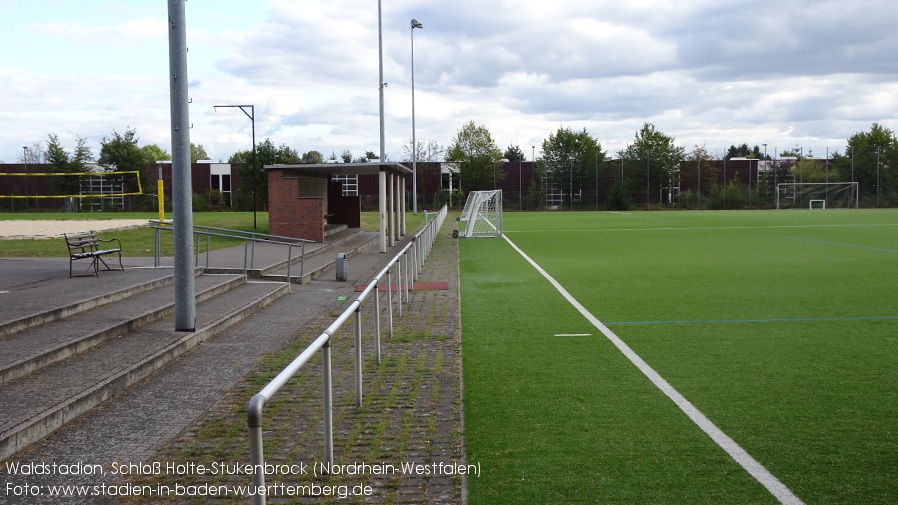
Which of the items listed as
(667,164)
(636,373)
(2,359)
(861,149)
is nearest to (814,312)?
(636,373)

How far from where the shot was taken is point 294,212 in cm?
2511

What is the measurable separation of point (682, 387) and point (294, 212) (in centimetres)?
1953

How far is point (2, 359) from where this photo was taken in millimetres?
7164

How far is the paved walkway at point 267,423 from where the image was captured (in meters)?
4.80

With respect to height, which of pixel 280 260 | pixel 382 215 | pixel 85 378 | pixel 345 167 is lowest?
pixel 85 378

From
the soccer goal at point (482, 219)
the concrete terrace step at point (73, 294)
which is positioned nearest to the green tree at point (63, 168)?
the soccer goal at point (482, 219)

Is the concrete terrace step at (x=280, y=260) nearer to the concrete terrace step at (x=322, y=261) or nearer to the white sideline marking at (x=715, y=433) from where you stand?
the concrete terrace step at (x=322, y=261)

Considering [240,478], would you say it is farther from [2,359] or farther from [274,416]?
[2,359]

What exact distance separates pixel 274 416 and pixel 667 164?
64.9 meters

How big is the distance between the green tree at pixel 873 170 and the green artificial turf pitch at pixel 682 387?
56.0 m

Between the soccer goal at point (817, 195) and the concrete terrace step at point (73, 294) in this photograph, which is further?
the soccer goal at point (817, 195)

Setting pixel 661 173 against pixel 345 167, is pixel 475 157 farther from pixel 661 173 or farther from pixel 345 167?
pixel 345 167

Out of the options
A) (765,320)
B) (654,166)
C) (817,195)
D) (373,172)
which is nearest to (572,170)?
(654,166)

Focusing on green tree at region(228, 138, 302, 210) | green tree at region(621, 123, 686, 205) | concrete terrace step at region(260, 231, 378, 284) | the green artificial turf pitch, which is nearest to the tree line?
green tree at region(621, 123, 686, 205)
